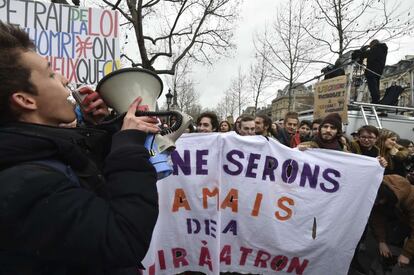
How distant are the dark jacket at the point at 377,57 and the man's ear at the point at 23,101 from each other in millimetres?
7257

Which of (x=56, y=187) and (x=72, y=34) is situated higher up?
(x=72, y=34)

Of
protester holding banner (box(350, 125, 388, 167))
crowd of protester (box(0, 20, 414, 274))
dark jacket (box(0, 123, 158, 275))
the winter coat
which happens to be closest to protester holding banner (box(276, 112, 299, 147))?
the winter coat

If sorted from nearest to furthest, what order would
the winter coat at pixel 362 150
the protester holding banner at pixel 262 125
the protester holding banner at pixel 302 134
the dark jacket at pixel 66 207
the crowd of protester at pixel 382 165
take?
1. the dark jacket at pixel 66 207
2. the crowd of protester at pixel 382 165
3. the winter coat at pixel 362 150
4. the protester holding banner at pixel 262 125
5. the protester holding banner at pixel 302 134

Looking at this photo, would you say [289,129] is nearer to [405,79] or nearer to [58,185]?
[58,185]

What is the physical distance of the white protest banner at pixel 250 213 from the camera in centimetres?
280

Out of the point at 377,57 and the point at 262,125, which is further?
the point at 377,57

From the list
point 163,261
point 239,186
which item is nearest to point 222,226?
point 239,186

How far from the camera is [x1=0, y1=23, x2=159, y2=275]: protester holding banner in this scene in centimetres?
78

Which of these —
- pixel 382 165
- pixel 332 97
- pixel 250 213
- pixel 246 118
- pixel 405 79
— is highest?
pixel 405 79

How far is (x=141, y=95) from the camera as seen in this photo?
1.16 m

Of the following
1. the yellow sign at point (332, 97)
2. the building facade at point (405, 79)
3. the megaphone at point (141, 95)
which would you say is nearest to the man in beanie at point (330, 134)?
the yellow sign at point (332, 97)

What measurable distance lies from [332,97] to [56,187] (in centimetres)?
605

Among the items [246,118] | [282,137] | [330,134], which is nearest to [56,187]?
[330,134]

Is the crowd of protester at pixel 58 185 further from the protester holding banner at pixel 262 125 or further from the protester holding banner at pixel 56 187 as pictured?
the protester holding banner at pixel 262 125
